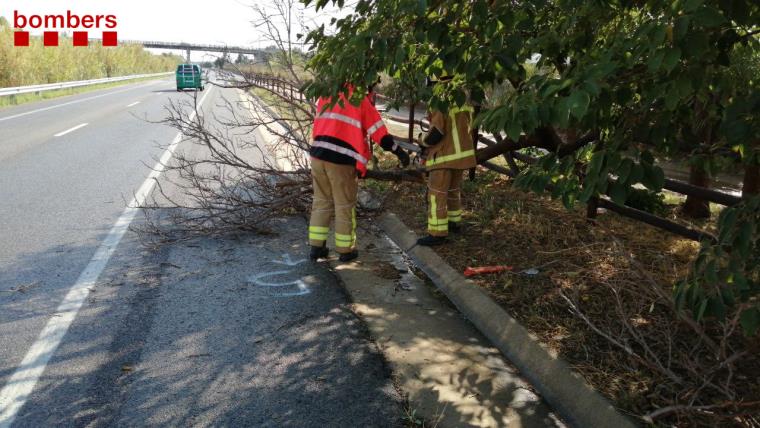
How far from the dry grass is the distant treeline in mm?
29206

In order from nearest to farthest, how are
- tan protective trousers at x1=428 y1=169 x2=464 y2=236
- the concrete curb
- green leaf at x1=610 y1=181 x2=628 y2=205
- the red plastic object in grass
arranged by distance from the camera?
1. green leaf at x1=610 y1=181 x2=628 y2=205
2. the concrete curb
3. the red plastic object in grass
4. tan protective trousers at x1=428 y1=169 x2=464 y2=236

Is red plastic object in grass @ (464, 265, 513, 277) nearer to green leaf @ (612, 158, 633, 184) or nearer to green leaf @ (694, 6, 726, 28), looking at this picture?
green leaf @ (612, 158, 633, 184)

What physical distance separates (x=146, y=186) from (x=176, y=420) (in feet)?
20.3

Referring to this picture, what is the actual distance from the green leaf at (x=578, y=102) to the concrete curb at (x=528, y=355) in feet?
A: 5.55

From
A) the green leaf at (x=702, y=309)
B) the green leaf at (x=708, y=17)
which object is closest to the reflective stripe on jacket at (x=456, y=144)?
the green leaf at (x=702, y=309)

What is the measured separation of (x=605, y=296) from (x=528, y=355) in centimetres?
108

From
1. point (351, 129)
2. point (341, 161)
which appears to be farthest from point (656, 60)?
point (341, 161)

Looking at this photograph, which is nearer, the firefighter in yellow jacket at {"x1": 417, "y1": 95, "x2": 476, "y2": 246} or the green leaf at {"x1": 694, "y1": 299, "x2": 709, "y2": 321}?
the green leaf at {"x1": 694, "y1": 299, "x2": 709, "y2": 321}

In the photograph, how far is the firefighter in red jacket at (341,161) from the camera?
5.39m

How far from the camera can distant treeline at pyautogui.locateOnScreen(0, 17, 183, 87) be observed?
1177 inches

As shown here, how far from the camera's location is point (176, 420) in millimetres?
3018

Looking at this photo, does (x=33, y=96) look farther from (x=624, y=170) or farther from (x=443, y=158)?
(x=624, y=170)

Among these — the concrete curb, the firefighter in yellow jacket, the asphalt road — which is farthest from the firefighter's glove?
the asphalt road

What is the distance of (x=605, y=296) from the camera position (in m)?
4.46
